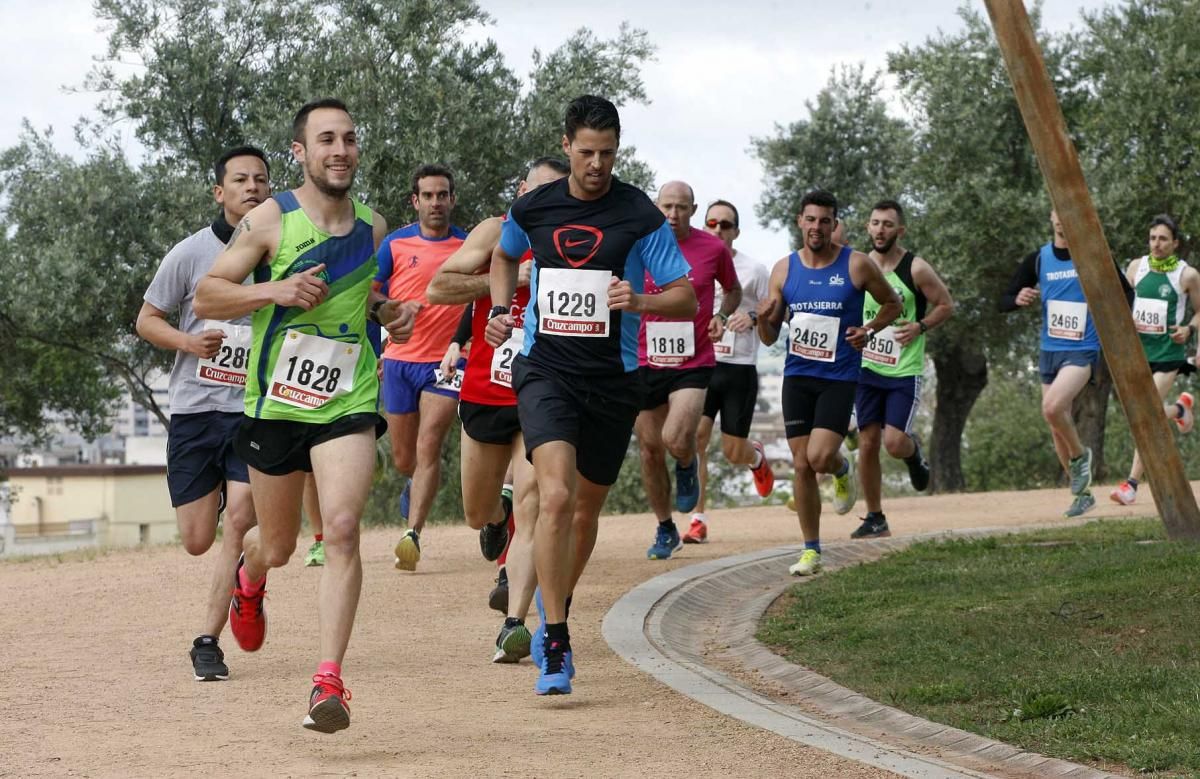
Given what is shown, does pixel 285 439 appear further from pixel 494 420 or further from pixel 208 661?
pixel 494 420

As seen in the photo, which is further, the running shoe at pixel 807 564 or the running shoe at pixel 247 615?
the running shoe at pixel 807 564

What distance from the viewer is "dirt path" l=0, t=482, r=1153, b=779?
6.20m

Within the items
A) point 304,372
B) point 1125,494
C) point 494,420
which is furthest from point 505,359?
point 1125,494

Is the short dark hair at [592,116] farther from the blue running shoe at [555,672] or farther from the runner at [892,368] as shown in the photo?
the runner at [892,368]

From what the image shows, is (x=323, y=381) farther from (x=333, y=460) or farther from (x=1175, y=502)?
(x=1175, y=502)

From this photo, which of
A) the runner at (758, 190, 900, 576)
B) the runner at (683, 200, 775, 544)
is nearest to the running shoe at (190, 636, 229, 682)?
the runner at (758, 190, 900, 576)

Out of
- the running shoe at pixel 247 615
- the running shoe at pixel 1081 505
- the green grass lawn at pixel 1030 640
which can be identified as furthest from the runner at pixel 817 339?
the running shoe at pixel 247 615

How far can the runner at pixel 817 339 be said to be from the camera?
464 inches

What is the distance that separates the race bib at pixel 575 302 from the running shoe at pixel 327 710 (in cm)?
195

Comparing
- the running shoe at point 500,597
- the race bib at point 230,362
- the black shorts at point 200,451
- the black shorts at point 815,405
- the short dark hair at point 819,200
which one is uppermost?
Result: the short dark hair at point 819,200

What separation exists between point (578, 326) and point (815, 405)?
4.71 m

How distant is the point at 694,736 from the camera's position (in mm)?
6723

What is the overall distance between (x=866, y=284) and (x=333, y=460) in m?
5.83

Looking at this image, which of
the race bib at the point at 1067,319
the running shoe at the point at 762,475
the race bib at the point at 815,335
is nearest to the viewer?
the race bib at the point at 815,335
